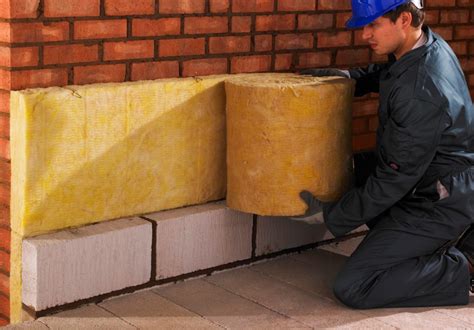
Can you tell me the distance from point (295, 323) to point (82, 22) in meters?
1.44

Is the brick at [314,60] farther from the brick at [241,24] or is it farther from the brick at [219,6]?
the brick at [219,6]

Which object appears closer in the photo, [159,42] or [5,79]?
[5,79]

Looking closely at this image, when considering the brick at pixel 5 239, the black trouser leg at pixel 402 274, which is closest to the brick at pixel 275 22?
the black trouser leg at pixel 402 274

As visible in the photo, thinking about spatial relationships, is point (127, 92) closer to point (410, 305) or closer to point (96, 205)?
point (96, 205)

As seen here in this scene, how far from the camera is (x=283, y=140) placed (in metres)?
3.85

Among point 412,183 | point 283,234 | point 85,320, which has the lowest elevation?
point 85,320

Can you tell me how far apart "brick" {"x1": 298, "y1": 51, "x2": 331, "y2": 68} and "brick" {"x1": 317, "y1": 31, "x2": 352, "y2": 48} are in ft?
0.15

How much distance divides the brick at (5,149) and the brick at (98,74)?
359mm

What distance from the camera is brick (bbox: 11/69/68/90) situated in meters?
3.46

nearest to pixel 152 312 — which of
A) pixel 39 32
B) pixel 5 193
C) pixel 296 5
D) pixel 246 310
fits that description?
pixel 246 310

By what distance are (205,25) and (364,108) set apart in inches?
44.6

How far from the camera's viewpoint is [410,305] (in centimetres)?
377

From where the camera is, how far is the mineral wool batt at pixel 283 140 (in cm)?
383

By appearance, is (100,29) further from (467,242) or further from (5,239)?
(467,242)
